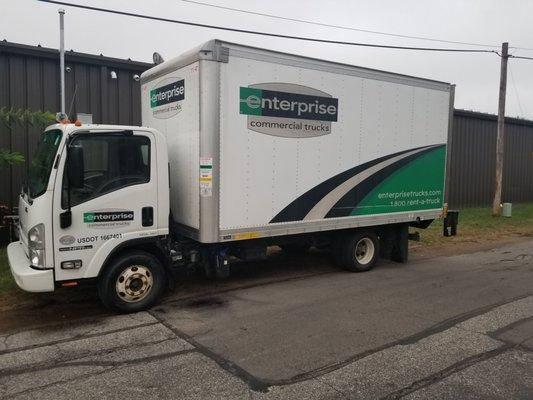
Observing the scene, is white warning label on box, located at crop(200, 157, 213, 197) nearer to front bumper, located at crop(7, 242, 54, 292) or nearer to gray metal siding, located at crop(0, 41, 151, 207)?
front bumper, located at crop(7, 242, 54, 292)

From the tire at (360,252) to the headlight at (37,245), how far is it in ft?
16.4

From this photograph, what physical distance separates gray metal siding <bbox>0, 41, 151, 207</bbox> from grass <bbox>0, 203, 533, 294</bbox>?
94.7 inches

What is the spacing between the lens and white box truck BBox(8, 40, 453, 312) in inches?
234

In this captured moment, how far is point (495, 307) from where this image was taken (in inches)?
264

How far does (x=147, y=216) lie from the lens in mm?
6383

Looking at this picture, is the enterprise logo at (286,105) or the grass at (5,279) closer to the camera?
the enterprise logo at (286,105)

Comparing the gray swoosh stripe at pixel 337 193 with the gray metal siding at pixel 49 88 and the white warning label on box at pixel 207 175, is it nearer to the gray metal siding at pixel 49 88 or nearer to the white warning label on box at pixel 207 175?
the white warning label on box at pixel 207 175

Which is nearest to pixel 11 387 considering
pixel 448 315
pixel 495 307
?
pixel 448 315

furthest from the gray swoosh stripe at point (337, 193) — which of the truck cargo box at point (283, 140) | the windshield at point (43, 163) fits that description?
the windshield at point (43, 163)

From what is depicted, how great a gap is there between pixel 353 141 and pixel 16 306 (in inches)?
219

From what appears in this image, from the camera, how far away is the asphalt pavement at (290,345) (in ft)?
14.0

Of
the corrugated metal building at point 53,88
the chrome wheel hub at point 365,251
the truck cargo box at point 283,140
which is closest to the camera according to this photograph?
the truck cargo box at point 283,140

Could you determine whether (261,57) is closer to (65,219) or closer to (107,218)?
(107,218)

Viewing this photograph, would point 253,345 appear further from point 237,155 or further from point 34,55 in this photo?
point 34,55
